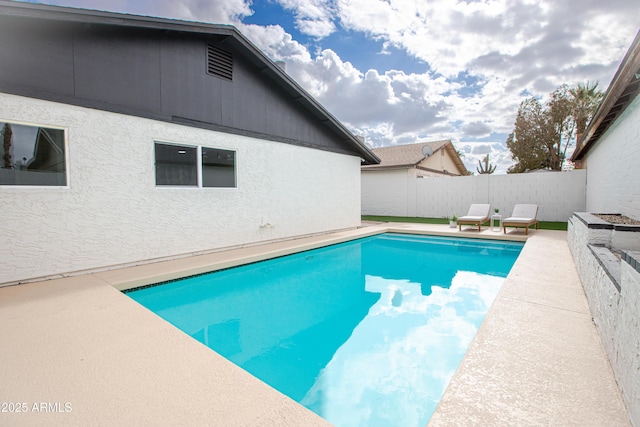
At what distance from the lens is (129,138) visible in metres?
6.32

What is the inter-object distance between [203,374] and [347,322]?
8.55ft

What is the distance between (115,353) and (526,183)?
16.1 m

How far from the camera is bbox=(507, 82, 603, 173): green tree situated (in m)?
22.2

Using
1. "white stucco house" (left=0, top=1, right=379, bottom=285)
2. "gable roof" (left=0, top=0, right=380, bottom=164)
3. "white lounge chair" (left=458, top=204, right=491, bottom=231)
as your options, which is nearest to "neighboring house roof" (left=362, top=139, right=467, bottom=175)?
"gable roof" (left=0, top=0, right=380, bottom=164)

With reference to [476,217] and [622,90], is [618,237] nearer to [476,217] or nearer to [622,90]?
[622,90]

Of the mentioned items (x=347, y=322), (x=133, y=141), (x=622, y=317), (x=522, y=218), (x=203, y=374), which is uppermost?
(x=133, y=141)

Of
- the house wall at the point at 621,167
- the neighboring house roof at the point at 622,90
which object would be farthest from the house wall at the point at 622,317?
the house wall at the point at 621,167

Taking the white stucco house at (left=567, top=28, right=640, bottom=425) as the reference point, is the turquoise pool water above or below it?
below

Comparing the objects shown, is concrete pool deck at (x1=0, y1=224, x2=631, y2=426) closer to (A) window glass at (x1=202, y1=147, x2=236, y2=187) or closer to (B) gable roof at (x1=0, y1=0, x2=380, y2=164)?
(A) window glass at (x1=202, y1=147, x2=236, y2=187)

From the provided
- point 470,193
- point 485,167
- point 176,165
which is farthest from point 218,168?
point 485,167

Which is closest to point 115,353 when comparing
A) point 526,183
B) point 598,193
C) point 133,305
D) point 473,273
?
point 133,305

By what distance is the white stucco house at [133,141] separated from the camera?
5.08 m

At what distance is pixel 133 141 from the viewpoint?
6.39 metres

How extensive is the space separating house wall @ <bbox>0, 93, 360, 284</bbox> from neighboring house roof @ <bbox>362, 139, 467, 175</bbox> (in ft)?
31.1
